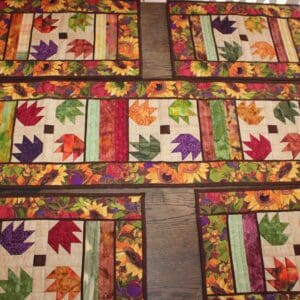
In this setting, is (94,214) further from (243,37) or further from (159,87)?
(243,37)

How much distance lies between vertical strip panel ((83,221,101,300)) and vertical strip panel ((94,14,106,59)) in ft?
2.25

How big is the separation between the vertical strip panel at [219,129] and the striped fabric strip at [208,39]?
224 mm

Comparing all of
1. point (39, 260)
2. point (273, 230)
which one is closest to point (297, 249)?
point (273, 230)

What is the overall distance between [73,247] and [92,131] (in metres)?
0.41

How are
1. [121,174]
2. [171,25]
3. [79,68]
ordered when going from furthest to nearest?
[171,25] < [79,68] < [121,174]

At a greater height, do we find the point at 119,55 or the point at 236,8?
the point at 236,8

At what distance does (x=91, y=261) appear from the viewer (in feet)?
3.68

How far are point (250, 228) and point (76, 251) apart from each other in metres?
0.58

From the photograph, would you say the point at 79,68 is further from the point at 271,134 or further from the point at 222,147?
the point at 271,134

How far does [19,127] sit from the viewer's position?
1.29 metres

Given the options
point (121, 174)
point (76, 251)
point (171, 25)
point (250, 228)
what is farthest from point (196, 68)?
point (76, 251)

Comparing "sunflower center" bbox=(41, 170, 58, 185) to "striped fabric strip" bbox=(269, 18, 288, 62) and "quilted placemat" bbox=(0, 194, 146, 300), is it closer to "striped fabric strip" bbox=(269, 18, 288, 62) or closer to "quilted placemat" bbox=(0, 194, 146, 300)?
"quilted placemat" bbox=(0, 194, 146, 300)

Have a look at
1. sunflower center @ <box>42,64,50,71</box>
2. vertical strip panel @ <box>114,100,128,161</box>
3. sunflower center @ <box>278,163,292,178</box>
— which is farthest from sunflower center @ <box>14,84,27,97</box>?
sunflower center @ <box>278,163,292,178</box>

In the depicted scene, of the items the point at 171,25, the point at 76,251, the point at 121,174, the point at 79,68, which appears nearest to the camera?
the point at 76,251
